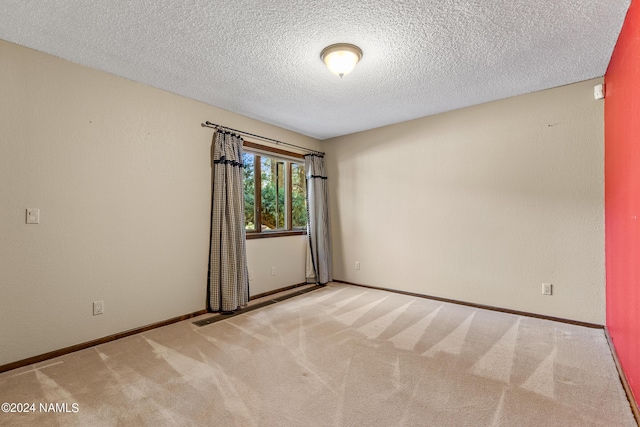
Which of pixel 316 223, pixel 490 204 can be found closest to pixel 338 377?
pixel 490 204

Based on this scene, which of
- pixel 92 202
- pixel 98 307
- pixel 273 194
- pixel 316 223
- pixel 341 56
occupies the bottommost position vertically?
pixel 98 307

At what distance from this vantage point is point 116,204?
107 inches

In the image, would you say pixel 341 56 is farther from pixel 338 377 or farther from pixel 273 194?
pixel 273 194

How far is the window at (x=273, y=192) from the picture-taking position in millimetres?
4031

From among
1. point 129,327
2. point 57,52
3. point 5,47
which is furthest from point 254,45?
point 129,327

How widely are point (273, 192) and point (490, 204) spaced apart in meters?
2.84

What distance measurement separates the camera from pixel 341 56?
7.50 ft

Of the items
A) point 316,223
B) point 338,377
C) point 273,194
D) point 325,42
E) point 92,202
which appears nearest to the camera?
point 338,377

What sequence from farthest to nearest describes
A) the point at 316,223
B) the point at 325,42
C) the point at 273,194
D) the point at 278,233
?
the point at 316,223
the point at 273,194
the point at 278,233
the point at 325,42

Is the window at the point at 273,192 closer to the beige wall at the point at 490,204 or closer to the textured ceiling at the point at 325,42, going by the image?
the beige wall at the point at 490,204

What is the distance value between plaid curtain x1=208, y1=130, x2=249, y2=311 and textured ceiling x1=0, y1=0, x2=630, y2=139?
24.5 inches

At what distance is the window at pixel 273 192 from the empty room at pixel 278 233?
0.06 meters

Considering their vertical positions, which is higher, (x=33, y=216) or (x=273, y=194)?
(x=273, y=194)

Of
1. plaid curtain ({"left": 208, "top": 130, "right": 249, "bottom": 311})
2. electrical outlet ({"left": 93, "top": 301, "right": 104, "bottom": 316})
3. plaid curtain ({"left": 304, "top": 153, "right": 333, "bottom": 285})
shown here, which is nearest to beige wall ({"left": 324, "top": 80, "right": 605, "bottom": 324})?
plaid curtain ({"left": 304, "top": 153, "right": 333, "bottom": 285})
